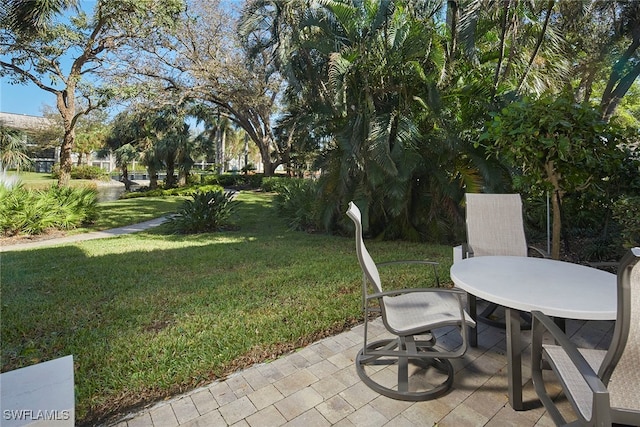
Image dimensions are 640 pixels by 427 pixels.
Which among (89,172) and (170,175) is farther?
(89,172)

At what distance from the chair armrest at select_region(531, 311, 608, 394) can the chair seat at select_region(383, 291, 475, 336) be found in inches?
13.8

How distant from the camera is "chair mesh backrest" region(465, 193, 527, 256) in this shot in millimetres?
3370

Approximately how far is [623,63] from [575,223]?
6.18 meters

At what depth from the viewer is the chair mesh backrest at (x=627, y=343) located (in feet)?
3.90

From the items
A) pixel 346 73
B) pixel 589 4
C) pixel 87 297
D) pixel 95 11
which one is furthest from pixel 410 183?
pixel 95 11

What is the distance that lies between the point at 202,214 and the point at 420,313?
24.0 ft

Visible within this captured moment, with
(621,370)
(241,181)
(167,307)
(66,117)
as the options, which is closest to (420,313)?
(621,370)

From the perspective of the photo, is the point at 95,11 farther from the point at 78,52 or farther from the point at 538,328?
the point at 538,328

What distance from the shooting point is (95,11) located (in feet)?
36.8

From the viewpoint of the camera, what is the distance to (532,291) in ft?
6.63

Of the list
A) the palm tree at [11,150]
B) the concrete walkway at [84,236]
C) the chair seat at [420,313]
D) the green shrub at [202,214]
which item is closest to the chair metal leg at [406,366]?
the chair seat at [420,313]

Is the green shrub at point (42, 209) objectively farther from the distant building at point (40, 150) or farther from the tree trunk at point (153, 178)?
the tree trunk at point (153, 178)

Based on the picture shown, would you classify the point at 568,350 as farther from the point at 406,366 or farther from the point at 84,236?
the point at 84,236

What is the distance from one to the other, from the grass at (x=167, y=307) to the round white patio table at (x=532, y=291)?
1.41 meters
